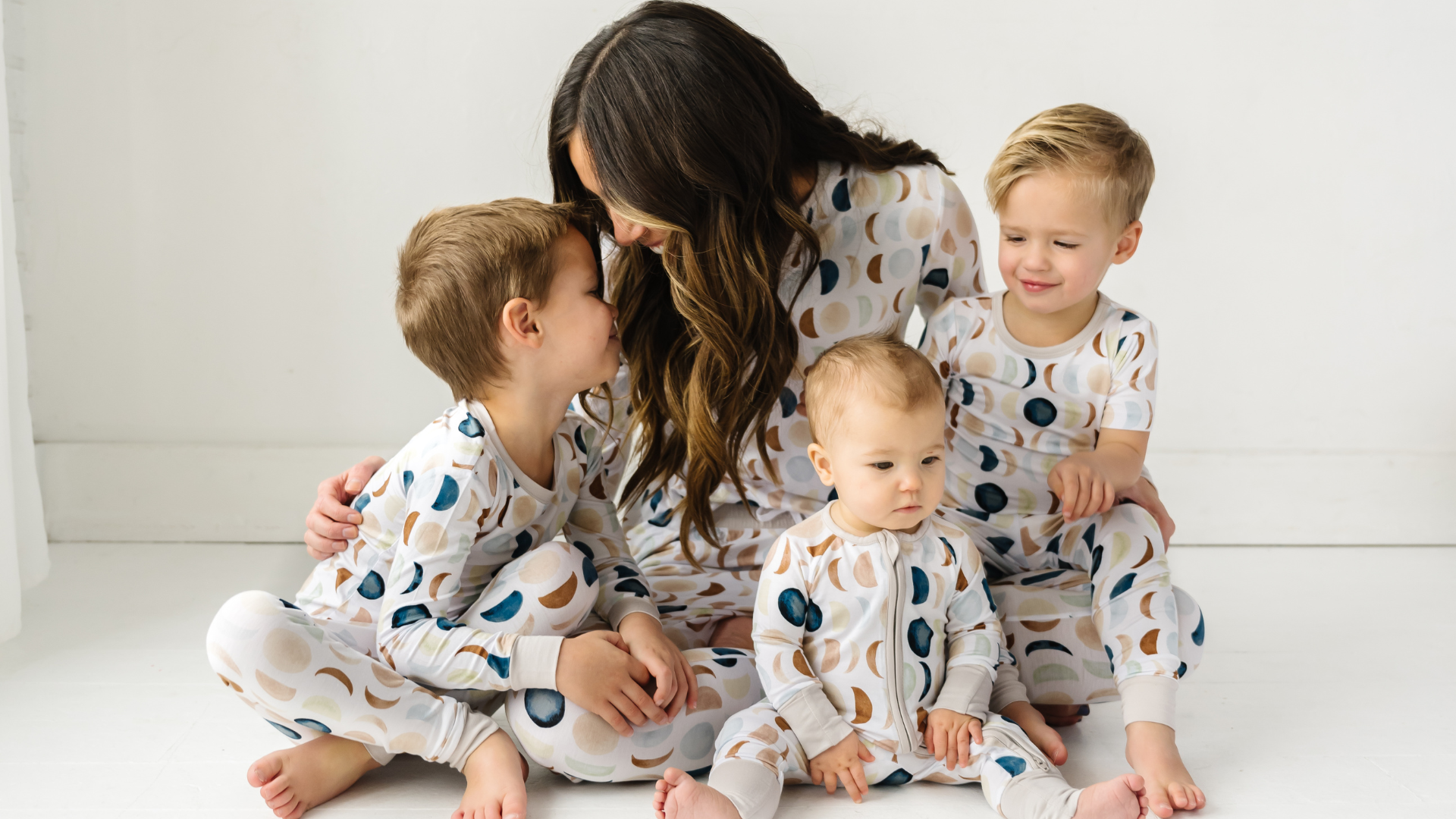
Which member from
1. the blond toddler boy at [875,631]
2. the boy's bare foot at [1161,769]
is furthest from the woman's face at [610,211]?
the boy's bare foot at [1161,769]

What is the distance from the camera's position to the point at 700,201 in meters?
1.12

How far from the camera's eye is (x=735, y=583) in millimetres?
1297

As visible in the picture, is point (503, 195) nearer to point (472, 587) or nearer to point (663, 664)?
point (472, 587)

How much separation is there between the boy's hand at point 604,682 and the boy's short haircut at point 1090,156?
2.10 feet

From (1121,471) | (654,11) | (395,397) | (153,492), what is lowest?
(153,492)

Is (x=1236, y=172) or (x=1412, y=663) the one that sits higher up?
(x=1236, y=172)

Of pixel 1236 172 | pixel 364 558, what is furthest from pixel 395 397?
pixel 1236 172

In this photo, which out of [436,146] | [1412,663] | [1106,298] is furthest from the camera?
[436,146]

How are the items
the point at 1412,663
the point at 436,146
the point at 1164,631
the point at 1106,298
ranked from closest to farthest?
the point at 1164,631 < the point at 1106,298 < the point at 1412,663 < the point at 436,146

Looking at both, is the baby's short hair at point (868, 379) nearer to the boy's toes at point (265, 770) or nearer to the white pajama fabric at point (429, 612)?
the white pajama fabric at point (429, 612)

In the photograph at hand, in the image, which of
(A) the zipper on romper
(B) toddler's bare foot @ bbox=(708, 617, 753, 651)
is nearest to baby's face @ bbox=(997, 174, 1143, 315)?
(A) the zipper on romper

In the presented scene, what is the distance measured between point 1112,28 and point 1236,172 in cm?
34

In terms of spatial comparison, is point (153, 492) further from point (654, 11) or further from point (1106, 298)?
point (1106, 298)

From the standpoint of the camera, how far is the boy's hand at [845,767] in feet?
3.40
